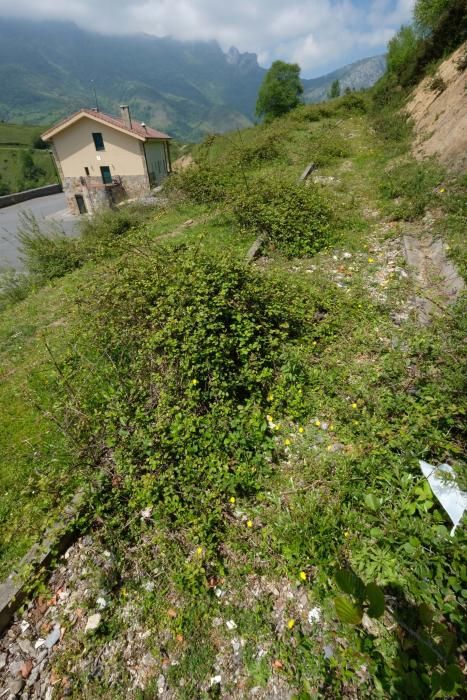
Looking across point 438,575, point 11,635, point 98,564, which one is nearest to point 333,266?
point 438,575

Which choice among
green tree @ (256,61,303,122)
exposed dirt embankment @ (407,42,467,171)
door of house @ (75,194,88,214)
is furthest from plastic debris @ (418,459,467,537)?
green tree @ (256,61,303,122)

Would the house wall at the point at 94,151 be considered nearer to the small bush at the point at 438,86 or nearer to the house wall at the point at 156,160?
the house wall at the point at 156,160

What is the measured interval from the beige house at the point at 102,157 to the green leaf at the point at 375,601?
28892 mm

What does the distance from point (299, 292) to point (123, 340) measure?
2.45 meters

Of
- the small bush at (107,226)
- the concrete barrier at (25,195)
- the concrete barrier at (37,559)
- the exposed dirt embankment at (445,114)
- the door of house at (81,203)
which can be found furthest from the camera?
the concrete barrier at (25,195)

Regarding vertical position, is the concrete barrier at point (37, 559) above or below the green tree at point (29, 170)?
below

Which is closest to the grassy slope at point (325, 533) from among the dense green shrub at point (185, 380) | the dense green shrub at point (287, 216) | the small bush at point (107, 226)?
the dense green shrub at point (185, 380)

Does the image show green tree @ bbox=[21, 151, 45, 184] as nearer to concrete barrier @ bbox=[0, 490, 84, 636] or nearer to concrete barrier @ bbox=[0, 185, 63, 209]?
concrete barrier @ bbox=[0, 185, 63, 209]

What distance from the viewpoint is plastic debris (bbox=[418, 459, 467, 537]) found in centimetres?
193

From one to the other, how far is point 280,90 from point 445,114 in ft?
119

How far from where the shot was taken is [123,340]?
3785 millimetres

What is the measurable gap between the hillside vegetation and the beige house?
84.2 feet

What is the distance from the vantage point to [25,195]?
1473 inches

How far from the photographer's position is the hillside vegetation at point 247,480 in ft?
6.09
